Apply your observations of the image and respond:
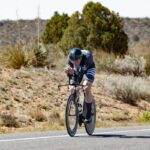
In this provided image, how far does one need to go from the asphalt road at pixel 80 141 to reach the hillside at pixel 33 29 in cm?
6549

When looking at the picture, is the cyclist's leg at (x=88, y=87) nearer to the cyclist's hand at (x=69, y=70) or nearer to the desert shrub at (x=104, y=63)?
the cyclist's hand at (x=69, y=70)

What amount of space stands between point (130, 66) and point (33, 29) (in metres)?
58.2

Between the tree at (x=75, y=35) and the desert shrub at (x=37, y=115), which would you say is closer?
the desert shrub at (x=37, y=115)

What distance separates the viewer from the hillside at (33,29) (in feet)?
272

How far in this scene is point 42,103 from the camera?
76.2 ft

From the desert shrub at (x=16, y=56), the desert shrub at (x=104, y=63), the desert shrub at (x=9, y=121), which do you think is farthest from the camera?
the desert shrub at (x=104, y=63)

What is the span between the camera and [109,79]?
27391mm

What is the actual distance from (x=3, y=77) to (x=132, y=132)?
35.2 feet

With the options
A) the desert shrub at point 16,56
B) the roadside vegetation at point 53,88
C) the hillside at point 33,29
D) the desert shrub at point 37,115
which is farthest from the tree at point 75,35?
the hillside at point 33,29

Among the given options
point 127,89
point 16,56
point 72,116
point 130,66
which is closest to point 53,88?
point 16,56

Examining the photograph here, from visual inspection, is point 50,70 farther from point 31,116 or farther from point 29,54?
point 31,116

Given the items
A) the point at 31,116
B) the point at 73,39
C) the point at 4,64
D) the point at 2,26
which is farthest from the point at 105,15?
the point at 2,26

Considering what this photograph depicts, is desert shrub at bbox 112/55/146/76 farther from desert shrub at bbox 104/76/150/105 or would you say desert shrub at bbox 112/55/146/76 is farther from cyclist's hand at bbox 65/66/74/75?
cyclist's hand at bbox 65/66/74/75

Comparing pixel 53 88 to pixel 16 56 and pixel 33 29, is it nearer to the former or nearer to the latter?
pixel 16 56
